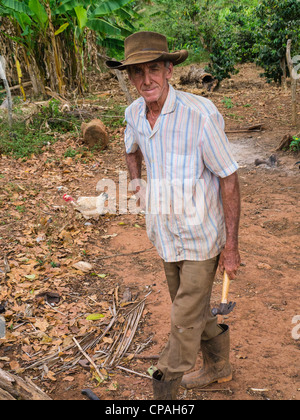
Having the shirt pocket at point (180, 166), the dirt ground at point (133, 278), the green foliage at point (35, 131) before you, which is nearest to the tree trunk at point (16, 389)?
the dirt ground at point (133, 278)

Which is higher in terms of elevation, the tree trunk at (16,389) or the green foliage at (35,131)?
the green foliage at (35,131)

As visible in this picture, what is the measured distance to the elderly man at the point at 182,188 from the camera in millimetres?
2207

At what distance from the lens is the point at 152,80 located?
2.27 m

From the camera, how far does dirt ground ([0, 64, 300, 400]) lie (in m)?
2.96

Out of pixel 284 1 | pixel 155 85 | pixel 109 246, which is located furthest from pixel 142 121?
pixel 284 1

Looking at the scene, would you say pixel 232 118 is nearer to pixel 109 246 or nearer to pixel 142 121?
pixel 109 246

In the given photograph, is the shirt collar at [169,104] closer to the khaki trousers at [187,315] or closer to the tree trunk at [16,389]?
the khaki trousers at [187,315]

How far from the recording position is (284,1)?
1068cm

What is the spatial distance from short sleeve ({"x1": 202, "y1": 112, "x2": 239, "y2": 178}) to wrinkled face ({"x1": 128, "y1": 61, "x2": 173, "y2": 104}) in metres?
0.31

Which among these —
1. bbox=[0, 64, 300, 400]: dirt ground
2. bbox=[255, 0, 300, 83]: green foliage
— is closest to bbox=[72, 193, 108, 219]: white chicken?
bbox=[0, 64, 300, 400]: dirt ground

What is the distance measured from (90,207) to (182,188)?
3.74 meters

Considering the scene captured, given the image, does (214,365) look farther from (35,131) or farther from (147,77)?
(35,131)

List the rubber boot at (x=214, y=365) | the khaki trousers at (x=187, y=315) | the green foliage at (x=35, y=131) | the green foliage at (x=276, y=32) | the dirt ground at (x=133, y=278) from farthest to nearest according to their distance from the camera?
1. the green foliage at (x=276, y=32)
2. the green foliage at (x=35, y=131)
3. the dirt ground at (x=133, y=278)
4. the rubber boot at (x=214, y=365)
5. the khaki trousers at (x=187, y=315)

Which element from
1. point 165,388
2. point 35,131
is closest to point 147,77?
point 165,388
